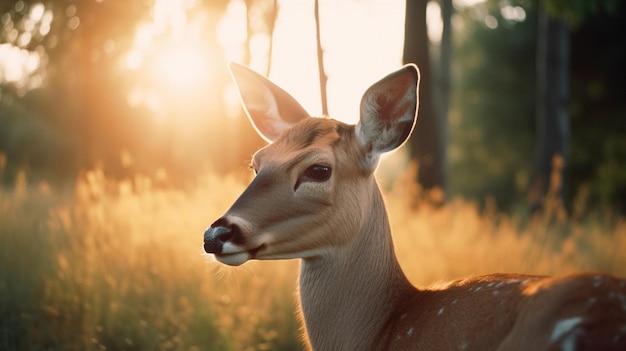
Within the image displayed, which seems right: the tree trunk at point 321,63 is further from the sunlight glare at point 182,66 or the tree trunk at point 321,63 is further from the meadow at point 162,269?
the sunlight glare at point 182,66

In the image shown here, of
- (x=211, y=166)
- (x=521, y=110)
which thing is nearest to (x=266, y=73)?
(x=211, y=166)

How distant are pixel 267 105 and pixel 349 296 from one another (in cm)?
143

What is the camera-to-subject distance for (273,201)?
3371 mm

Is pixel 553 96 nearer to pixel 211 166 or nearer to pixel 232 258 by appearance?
pixel 211 166

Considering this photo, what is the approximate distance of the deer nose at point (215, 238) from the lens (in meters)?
3.02

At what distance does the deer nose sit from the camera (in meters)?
3.02

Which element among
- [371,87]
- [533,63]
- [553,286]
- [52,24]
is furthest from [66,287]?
[533,63]

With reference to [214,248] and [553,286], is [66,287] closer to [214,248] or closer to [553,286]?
[214,248]

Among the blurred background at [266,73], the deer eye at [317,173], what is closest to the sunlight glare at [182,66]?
the blurred background at [266,73]

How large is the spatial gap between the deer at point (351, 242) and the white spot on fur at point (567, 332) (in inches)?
13.7

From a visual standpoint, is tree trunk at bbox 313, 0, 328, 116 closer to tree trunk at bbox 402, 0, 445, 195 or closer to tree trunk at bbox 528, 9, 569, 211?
tree trunk at bbox 402, 0, 445, 195

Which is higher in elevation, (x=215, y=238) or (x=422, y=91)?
(x=422, y=91)

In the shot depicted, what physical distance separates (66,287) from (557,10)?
8748 mm

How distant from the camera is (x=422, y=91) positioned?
12.0 m
